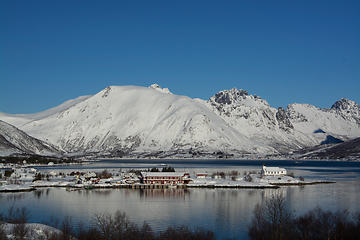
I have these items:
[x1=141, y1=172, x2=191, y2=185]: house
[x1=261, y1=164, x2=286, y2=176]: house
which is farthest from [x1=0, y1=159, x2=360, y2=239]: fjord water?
[x1=261, y1=164, x2=286, y2=176]: house

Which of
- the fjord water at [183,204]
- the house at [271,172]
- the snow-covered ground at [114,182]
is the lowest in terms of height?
the fjord water at [183,204]

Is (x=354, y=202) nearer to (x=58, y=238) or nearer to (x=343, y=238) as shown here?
(x=343, y=238)

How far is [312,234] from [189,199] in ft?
120

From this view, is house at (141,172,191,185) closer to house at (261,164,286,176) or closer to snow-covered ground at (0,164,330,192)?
snow-covered ground at (0,164,330,192)

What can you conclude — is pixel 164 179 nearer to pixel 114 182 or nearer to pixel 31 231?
pixel 114 182

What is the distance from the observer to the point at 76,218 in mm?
54062

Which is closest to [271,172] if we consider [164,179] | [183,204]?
[164,179]

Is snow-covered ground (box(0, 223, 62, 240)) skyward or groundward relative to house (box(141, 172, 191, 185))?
groundward

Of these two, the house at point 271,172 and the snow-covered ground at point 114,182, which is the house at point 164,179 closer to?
the snow-covered ground at point 114,182

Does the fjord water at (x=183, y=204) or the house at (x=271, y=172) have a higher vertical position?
the house at (x=271, y=172)

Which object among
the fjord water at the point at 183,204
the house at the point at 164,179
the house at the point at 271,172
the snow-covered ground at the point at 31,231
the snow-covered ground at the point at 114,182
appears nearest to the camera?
the snow-covered ground at the point at 31,231

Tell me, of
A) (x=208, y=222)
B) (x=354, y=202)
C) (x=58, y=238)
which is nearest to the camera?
(x=58, y=238)

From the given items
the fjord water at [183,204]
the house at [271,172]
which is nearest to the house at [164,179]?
the fjord water at [183,204]

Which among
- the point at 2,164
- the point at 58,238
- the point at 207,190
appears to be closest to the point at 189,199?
the point at 207,190
